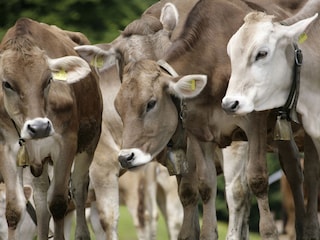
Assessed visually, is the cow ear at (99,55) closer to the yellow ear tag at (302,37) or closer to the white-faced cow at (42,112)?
the white-faced cow at (42,112)

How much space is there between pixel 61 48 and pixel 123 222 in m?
11.1

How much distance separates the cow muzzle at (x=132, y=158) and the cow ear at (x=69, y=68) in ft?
3.05

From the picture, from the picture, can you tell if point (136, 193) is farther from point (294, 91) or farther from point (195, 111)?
point (294, 91)

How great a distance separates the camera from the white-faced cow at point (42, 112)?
1392 cm

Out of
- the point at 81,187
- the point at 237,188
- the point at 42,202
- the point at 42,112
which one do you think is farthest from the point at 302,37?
the point at 81,187

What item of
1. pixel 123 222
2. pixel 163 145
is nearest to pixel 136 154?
pixel 163 145

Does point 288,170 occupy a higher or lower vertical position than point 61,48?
lower

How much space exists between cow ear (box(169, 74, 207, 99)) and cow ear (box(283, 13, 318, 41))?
0.84 metres

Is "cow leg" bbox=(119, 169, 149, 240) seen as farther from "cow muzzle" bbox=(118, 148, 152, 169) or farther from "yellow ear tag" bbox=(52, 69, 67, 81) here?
"cow muzzle" bbox=(118, 148, 152, 169)

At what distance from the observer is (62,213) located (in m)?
14.8

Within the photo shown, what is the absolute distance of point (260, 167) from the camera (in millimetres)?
14016

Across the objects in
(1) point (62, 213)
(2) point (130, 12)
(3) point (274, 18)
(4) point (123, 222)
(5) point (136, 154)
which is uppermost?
(3) point (274, 18)

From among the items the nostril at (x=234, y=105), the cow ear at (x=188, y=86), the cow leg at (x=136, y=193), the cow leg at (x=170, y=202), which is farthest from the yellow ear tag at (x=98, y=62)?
the cow leg at (x=136, y=193)

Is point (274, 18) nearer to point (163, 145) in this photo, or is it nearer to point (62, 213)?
point (163, 145)
